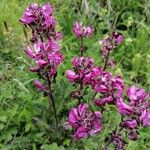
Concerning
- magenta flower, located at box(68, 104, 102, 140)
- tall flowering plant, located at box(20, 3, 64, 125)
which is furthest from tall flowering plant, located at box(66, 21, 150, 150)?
tall flowering plant, located at box(20, 3, 64, 125)

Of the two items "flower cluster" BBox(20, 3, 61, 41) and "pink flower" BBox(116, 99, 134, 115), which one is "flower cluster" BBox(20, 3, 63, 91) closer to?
"flower cluster" BBox(20, 3, 61, 41)

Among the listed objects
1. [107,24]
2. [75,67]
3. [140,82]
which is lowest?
[140,82]

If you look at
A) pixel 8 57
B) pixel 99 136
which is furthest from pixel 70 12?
pixel 99 136

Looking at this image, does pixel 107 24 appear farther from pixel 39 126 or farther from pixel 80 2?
pixel 39 126

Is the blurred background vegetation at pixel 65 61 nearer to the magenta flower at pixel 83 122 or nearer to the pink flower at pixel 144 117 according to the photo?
the magenta flower at pixel 83 122

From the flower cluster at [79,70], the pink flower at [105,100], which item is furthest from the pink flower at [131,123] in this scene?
the flower cluster at [79,70]

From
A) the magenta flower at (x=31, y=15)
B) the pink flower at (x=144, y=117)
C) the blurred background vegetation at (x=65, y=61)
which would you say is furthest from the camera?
the blurred background vegetation at (x=65, y=61)
